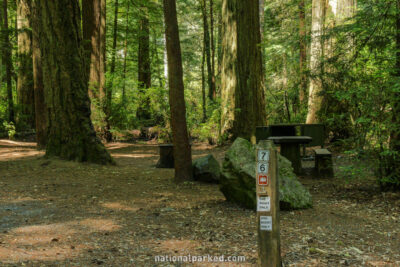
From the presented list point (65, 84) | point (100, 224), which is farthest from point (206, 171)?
point (65, 84)

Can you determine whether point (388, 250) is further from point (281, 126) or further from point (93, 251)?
point (281, 126)

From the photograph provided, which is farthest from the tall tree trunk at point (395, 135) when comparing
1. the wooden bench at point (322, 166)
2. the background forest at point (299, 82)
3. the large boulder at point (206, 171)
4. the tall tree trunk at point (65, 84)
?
the tall tree trunk at point (65, 84)

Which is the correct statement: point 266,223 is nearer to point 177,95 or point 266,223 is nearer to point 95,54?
point 177,95

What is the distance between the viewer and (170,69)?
24.2 feet

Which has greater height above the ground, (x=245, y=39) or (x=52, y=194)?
(x=245, y=39)

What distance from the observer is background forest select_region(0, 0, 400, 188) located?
6.05m

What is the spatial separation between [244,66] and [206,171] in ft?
20.2

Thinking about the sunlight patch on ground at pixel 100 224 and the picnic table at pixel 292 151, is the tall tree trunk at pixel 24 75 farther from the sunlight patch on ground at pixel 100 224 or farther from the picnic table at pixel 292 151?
the sunlight patch on ground at pixel 100 224

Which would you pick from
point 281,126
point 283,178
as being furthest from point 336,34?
point 281,126

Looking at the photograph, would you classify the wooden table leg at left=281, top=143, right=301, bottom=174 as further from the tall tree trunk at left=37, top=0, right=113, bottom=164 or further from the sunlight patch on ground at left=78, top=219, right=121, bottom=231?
the sunlight patch on ground at left=78, top=219, right=121, bottom=231

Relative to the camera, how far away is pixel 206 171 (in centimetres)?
782

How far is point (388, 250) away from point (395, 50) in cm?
324

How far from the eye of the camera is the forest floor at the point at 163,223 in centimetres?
396

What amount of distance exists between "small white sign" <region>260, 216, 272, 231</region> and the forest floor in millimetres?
792
